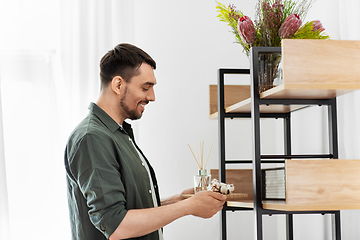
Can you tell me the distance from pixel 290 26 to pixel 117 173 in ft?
2.54

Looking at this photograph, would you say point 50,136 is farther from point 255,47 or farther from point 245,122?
point 255,47

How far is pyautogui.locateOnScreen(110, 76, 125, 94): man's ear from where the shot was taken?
1.47 m

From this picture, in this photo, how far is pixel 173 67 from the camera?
2.56 meters

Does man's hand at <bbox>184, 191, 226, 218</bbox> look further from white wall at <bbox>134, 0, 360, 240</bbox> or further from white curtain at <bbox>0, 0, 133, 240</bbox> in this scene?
white curtain at <bbox>0, 0, 133, 240</bbox>

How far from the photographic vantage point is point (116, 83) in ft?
4.84

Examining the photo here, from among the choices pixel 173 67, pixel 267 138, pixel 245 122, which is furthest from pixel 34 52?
pixel 267 138

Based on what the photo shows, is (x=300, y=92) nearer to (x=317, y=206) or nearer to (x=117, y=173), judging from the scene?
(x=317, y=206)

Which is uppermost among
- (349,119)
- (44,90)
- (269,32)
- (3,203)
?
(269,32)

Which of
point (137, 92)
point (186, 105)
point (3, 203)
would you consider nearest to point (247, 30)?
point (137, 92)

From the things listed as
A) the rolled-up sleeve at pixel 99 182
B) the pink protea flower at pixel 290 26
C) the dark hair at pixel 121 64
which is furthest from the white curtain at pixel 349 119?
the rolled-up sleeve at pixel 99 182

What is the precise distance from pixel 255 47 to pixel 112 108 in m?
0.55

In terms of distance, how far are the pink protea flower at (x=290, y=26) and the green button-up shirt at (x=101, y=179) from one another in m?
0.67

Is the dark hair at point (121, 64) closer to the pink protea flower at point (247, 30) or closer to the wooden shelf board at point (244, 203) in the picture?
the pink protea flower at point (247, 30)

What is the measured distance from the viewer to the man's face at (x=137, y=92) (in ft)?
4.89
